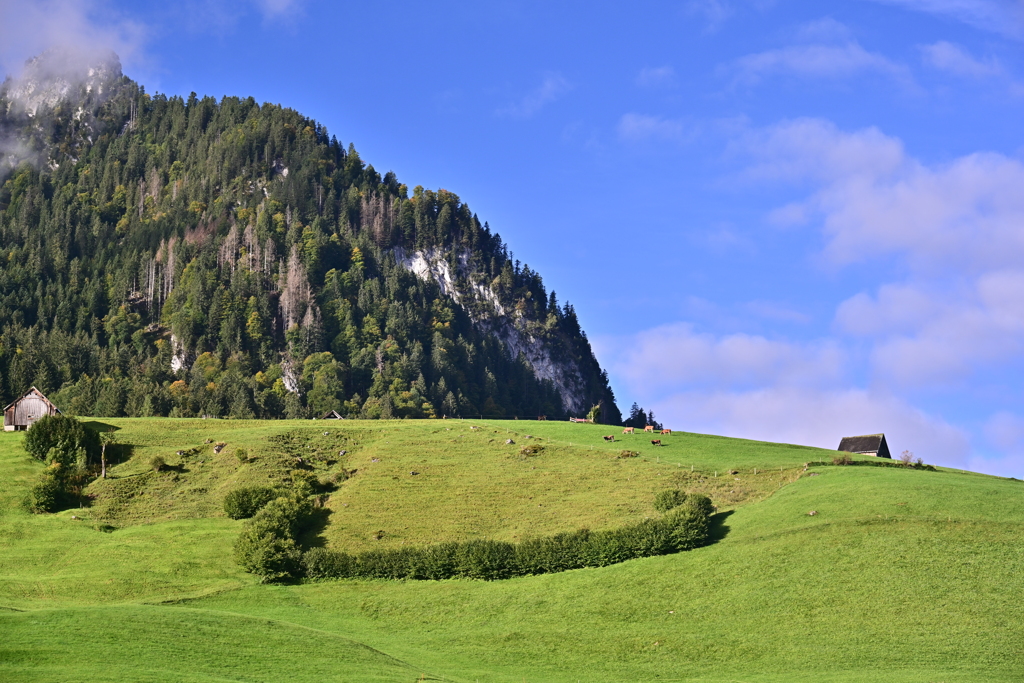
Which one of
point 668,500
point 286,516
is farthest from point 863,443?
point 286,516

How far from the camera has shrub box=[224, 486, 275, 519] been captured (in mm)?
89463

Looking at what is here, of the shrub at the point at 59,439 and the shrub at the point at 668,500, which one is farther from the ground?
the shrub at the point at 59,439

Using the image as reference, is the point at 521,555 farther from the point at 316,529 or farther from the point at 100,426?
the point at 100,426

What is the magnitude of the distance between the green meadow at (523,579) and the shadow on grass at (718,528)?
257 millimetres

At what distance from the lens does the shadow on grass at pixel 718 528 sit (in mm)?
77125

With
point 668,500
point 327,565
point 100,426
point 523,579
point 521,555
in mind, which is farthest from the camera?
point 100,426

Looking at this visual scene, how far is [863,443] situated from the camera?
125 m

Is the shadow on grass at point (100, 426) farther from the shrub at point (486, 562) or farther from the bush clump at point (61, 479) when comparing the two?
the shrub at point (486, 562)

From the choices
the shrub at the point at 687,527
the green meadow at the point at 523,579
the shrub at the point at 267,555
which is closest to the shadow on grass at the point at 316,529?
the green meadow at the point at 523,579

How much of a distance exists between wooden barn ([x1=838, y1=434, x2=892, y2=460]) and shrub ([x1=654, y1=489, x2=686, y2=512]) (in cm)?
4541

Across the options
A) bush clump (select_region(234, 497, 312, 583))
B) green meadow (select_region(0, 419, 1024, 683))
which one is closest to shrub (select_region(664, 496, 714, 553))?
green meadow (select_region(0, 419, 1024, 683))

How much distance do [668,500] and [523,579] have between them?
16605 millimetres

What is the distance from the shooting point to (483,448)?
362 feet

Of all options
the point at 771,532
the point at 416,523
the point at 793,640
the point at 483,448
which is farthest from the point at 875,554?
the point at 483,448
